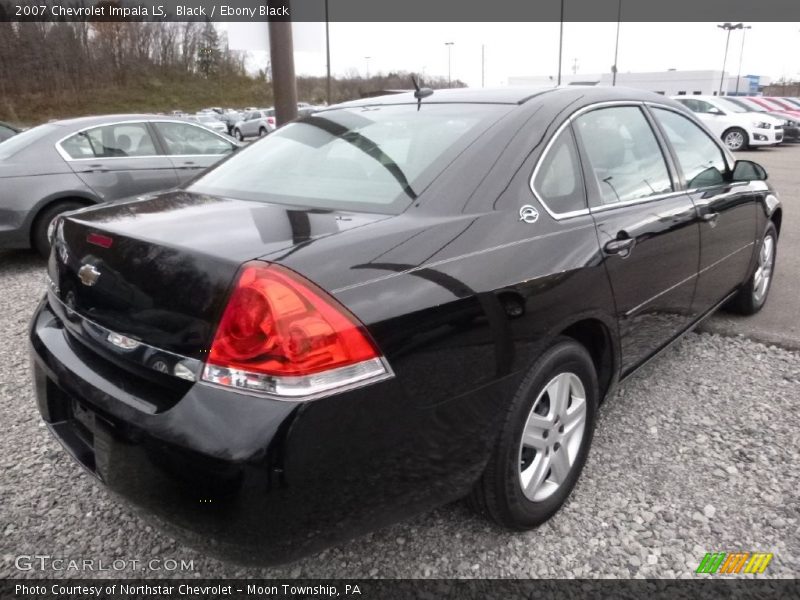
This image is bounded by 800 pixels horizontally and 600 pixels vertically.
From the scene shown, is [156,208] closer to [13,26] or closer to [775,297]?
[775,297]

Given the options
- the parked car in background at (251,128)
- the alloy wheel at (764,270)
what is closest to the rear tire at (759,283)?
the alloy wheel at (764,270)

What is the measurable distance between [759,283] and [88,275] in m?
4.38

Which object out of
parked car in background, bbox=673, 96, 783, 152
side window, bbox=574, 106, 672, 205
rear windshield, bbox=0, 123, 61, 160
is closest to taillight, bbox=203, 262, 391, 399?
side window, bbox=574, 106, 672, 205

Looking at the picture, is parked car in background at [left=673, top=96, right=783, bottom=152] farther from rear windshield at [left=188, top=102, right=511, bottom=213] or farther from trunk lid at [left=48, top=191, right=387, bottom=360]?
trunk lid at [left=48, top=191, right=387, bottom=360]

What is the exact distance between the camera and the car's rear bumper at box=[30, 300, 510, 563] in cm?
146

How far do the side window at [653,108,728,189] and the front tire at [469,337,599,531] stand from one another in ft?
4.83

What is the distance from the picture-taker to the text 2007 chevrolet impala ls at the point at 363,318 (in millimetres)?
1490

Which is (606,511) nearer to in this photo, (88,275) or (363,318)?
(363,318)

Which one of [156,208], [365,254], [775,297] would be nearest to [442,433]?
[365,254]

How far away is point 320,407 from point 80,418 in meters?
0.86

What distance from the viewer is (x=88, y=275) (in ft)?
6.06

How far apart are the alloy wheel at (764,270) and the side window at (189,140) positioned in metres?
5.66

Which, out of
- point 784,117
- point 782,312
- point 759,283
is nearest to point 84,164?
point 759,283

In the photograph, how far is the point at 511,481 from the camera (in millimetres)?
2021
